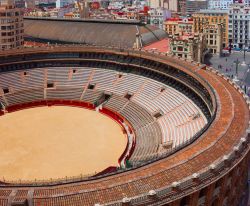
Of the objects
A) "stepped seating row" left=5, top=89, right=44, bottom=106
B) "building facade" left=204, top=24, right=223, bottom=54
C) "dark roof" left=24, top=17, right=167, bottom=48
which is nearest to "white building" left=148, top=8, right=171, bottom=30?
"dark roof" left=24, top=17, right=167, bottom=48

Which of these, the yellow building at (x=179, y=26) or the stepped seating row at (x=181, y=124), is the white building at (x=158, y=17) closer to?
the yellow building at (x=179, y=26)

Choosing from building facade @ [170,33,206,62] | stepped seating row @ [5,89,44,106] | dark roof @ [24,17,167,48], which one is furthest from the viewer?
dark roof @ [24,17,167,48]

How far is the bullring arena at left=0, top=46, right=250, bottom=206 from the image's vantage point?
34.9 metres

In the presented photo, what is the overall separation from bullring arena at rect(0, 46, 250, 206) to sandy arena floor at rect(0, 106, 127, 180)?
0.60ft

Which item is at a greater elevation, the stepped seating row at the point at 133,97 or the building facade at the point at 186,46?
the building facade at the point at 186,46

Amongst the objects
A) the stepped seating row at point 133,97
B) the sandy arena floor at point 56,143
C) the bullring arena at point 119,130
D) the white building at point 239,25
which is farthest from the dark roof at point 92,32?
the sandy arena floor at point 56,143

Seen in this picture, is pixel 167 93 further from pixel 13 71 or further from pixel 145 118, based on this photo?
pixel 13 71

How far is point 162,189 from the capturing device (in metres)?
33.6

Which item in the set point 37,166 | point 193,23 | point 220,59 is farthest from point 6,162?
point 193,23

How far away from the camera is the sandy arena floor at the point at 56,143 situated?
58.1 metres

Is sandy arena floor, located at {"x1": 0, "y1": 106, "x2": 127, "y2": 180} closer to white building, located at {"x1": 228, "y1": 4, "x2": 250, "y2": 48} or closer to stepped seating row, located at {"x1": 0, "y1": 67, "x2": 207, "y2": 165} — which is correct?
stepped seating row, located at {"x1": 0, "y1": 67, "x2": 207, "y2": 165}

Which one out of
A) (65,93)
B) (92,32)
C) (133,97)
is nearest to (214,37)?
(92,32)

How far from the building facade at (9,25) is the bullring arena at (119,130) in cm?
2915

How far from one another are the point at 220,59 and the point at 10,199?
116 m
